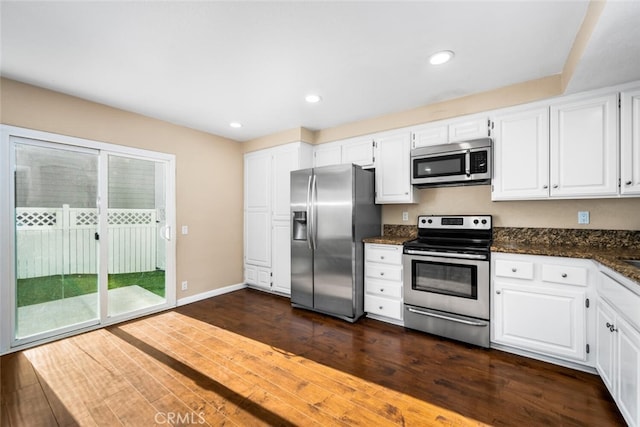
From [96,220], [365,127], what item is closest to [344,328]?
[365,127]

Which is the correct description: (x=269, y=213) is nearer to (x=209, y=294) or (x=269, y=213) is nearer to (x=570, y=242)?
(x=209, y=294)

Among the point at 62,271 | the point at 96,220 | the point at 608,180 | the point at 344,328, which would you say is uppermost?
the point at 608,180

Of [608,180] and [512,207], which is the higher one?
[608,180]

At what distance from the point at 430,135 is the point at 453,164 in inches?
18.2

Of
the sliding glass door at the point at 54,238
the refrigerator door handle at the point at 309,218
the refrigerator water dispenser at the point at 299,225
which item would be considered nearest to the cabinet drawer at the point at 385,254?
the refrigerator door handle at the point at 309,218

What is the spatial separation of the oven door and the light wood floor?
1.16ft

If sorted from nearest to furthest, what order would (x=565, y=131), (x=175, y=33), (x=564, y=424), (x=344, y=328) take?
(x=564, y=424) < (x=175, y=33) < (x=565, y=131) < (x=344, y=328)

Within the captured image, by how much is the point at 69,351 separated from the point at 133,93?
2.57m

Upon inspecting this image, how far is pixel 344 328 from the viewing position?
3088 mm

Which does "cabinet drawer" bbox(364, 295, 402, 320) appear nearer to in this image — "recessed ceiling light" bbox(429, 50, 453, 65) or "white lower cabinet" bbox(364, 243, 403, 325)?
"white lower cabinet" bbox(364, 243, 403, 325)

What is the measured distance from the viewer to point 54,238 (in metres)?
2.86

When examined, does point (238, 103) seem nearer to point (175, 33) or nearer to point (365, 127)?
point (175, 33)

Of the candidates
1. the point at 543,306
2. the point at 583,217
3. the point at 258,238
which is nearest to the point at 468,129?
the point at 583,217

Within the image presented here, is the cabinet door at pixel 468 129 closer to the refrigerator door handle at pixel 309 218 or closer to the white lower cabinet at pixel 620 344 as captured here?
the white lower cabinet at pixel 620 344
